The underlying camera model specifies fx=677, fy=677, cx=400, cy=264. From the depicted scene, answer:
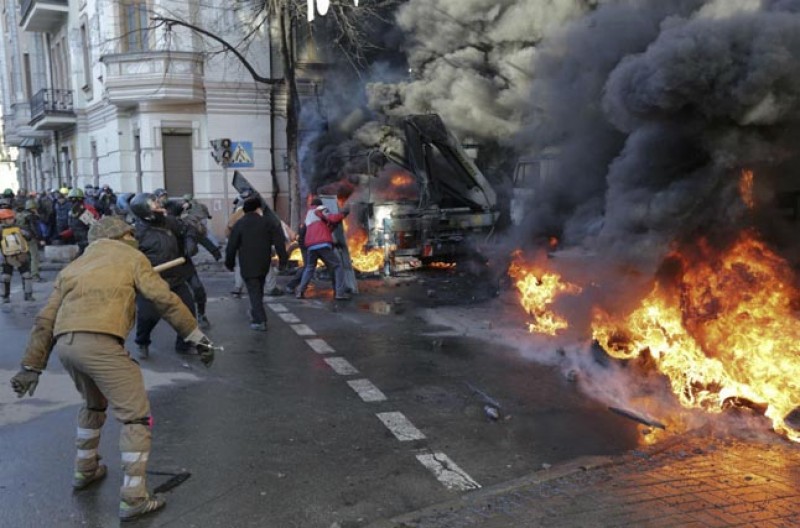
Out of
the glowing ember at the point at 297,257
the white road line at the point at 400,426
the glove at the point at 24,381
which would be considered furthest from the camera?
the glowing ember at the point at 297,257

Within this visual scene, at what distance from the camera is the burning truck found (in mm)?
12242

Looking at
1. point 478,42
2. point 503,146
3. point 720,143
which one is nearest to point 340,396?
point 720,143

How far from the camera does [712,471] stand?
13.5 ft

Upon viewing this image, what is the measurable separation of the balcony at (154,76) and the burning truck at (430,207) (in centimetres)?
704

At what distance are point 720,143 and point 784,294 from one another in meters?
1.32

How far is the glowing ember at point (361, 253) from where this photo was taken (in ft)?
42.5

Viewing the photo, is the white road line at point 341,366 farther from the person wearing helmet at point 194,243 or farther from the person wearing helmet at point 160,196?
the person wearing helmet at point 160,196

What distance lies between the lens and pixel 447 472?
425 centimetres

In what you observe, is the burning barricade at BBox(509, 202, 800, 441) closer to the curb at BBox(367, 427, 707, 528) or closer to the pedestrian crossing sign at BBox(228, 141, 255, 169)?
the curb at BBox(367, 427, 707, 528)

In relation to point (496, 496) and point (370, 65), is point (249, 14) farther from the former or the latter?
point (496, 496)

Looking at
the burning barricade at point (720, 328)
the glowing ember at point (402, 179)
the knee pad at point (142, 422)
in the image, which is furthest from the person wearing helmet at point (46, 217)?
the burning barricade at point (720, 328)

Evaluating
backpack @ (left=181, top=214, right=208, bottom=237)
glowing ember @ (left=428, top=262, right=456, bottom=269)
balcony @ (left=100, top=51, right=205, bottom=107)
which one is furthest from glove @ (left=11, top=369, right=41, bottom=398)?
balcony @ (left=100, top=51, right=205, bottom=107)

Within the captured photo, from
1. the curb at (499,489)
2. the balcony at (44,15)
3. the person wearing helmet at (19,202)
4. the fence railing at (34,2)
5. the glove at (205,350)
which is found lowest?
the curb at (499,489)

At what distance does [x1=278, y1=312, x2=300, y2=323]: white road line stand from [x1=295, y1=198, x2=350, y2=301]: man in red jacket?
1.14 metres
